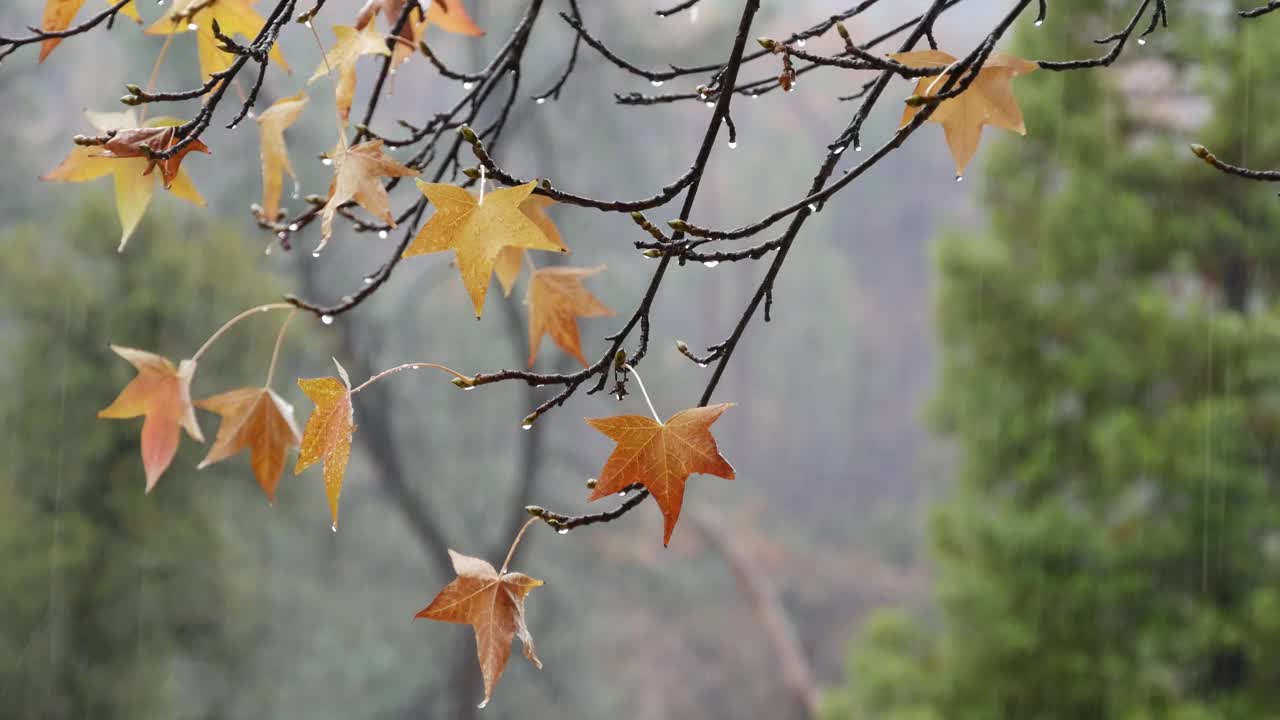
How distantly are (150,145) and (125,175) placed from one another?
99mm

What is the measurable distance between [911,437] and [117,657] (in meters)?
5.52

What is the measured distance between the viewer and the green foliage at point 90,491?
304cm

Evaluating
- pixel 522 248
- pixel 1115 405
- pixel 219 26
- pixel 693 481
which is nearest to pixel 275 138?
pixel 219 26

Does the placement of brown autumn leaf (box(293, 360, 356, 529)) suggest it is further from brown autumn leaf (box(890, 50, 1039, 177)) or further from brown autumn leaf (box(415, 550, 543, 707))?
brown autumn leaf (box(890, 50, 1039, 177))

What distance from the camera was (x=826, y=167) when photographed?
0.48 m

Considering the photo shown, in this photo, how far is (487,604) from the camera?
497 mm

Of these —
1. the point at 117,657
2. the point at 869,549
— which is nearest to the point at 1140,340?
the point at 117,657

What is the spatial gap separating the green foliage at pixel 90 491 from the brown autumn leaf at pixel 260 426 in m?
2.69

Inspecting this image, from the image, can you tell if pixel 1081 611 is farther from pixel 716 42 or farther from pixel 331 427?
pixel 716 42

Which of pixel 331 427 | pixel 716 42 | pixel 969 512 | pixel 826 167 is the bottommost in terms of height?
pixel 969 512

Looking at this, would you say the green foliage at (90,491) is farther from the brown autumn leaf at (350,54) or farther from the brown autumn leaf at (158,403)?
the brown autumn leaf at (350,54)

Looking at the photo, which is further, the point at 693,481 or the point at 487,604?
the point at 693,481

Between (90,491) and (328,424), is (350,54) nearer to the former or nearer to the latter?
(328,424)

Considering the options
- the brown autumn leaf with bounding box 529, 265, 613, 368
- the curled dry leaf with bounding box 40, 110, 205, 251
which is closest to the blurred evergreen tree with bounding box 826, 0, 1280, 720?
the brown autumn leaf with bounding box 529, 265, 613, 368
